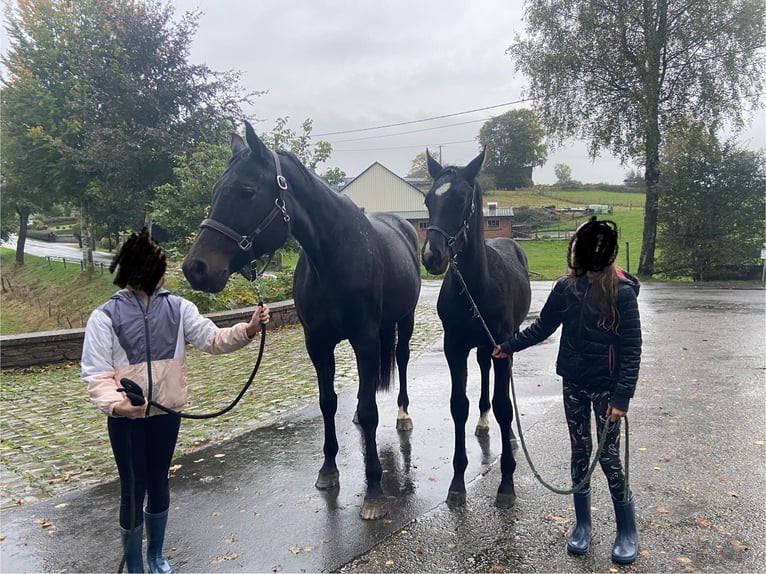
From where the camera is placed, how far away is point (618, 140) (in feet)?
76.0

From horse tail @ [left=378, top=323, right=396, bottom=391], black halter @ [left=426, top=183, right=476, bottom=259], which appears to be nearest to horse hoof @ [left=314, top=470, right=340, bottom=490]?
horse tail @ [left=378, top=323, right=396, bottom=391]

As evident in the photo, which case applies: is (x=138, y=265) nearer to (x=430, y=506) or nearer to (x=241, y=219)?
(x=241, y=219)

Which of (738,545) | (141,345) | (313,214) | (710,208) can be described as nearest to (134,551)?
(141,345)

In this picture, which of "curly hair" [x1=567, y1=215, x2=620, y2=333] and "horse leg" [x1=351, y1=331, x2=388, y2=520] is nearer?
"curly hair" [x1=567, y1=215, x2=620, y2=333]

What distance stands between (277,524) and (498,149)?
69985mm

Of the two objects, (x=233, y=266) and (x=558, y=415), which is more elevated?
(x=233, y=266)

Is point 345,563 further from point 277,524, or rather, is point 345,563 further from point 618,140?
point 618,140

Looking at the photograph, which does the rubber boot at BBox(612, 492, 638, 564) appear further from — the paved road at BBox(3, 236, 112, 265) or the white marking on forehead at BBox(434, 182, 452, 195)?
the paved road at BBox(3, 236, 112, 265)

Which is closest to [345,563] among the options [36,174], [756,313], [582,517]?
[582,517]

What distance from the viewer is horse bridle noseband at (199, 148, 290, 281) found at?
10.1 feet

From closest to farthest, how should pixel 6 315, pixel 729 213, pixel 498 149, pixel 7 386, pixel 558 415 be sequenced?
pixel 558 415
pixel 7 386
pixel 6 315
pixel 729 213
pixel 498 149

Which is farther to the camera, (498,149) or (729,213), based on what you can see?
(498,149)

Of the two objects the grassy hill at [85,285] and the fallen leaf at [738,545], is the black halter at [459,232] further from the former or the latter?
the grassy hill at [85,285]

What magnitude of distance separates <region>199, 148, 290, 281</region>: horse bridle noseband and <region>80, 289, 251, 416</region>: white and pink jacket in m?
0.49
